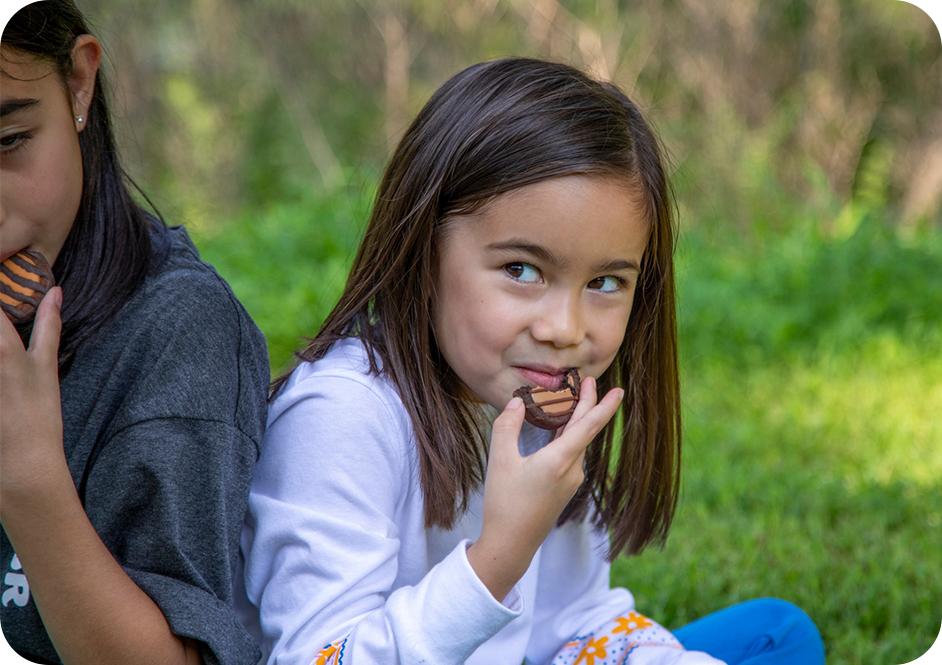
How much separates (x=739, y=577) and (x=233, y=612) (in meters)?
1.64

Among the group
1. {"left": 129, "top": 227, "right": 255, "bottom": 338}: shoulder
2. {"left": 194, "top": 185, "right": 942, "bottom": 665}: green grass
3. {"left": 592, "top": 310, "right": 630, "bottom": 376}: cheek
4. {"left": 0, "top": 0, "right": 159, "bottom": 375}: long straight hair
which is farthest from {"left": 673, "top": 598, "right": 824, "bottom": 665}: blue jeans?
{"left": 0, "top": 0, "right": 159, "bottom": 375}: long straight hair

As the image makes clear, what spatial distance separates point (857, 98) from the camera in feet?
22.7

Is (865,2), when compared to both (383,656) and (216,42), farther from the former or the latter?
(383,656)

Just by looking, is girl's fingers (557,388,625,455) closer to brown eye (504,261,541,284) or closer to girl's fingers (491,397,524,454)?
girl's fingers (491,397,524,454)

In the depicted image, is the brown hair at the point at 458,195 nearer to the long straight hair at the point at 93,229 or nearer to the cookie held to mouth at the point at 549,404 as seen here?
the cookie held to mouth at the point at 549,404

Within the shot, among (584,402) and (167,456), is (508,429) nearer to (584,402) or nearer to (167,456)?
(584,402)

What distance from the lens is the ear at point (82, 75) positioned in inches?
65.2

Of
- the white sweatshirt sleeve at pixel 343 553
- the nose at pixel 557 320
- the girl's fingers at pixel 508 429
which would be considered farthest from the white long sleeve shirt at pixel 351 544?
the nose at pixel 557 320

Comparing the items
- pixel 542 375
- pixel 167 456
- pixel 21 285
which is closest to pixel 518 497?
pixel 542 375

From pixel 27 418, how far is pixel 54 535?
148 mm

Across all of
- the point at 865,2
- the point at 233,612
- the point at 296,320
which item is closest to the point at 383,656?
the point at 233,612

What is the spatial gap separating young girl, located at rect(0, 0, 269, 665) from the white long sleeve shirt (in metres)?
0.06

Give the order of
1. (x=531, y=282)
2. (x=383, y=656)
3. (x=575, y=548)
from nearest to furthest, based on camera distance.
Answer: (x=383, y=656) → (x=531, y=282) → (x=575, y=548)

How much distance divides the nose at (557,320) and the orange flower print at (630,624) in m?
0.65
